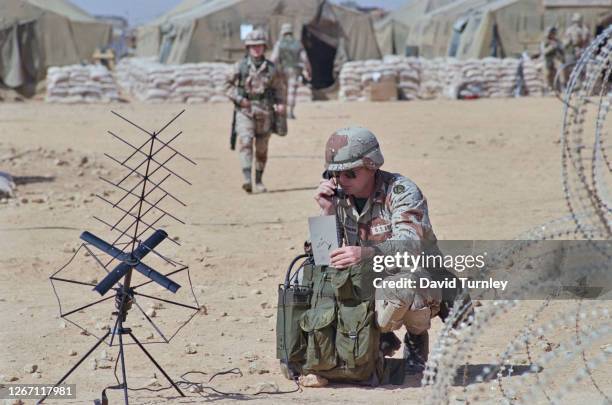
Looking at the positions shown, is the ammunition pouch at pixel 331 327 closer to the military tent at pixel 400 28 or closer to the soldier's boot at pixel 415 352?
the soldier's boot at pixel 415 352

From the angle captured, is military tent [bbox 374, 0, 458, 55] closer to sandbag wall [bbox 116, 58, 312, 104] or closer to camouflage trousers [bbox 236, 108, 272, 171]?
sandbag wall [bbox 116, 58, 312, 104]

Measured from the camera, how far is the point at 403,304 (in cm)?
425

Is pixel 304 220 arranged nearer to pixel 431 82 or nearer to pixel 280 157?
pixel 280 157

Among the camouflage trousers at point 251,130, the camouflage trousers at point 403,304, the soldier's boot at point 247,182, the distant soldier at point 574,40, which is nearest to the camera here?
the camouflage trousers at point 403,304

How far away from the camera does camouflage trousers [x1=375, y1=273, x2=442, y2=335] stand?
4.23 metres

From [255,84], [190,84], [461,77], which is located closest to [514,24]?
[461,77]

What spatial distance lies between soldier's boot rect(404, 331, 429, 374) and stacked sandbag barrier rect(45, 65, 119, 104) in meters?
17.9

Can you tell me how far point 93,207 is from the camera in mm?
9359

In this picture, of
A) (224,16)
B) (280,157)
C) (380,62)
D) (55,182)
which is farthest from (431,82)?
(55,182)

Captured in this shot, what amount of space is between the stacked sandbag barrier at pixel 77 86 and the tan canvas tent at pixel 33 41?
8.97 feet

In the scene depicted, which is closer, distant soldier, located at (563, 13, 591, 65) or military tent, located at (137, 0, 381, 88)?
distant soldier, located at (563, 13, 591, 65)

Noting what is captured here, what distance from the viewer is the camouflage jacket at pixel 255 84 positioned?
31.9 feet

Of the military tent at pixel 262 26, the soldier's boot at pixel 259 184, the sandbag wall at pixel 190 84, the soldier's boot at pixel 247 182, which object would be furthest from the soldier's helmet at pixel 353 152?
the military tent at pixel 262 26

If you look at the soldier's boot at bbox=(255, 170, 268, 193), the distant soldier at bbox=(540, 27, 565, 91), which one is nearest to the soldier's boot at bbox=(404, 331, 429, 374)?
the soldier's boot at bbox=(255, 170, 268, 193)
